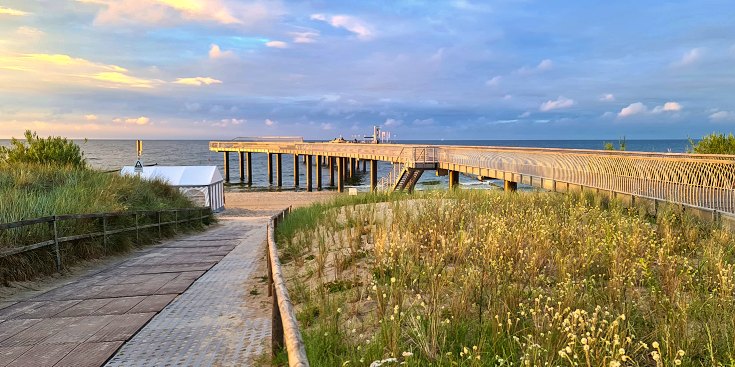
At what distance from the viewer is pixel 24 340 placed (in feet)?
17.1

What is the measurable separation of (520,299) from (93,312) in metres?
5.35

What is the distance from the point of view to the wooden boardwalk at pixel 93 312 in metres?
4.83

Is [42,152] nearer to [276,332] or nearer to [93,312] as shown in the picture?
[93,312]

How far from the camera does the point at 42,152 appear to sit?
23.3 m

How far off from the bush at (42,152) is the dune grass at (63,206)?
7.05 metres

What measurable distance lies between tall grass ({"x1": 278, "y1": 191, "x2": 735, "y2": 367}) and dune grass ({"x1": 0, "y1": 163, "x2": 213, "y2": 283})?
468 centimetres

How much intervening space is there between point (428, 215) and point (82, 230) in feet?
24.3

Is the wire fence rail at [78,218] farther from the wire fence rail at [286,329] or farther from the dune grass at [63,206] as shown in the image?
the wire fence rail at [286,329]

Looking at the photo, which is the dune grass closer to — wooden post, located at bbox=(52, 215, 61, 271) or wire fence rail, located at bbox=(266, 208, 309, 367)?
wooden post, located at bbox=(52, 215, 61, 271)

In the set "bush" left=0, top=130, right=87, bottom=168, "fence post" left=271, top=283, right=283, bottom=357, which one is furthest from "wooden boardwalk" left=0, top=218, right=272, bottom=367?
"bush" left=0, top=130, right=87, bottom=168

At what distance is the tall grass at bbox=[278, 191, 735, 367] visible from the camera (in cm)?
363

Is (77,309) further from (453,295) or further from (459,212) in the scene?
(459,212)

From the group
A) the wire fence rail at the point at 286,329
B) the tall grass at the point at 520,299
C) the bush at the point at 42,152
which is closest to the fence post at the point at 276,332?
the wire fence rail at the point at 286,329

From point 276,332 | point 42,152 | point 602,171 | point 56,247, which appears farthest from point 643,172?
point 42,152
